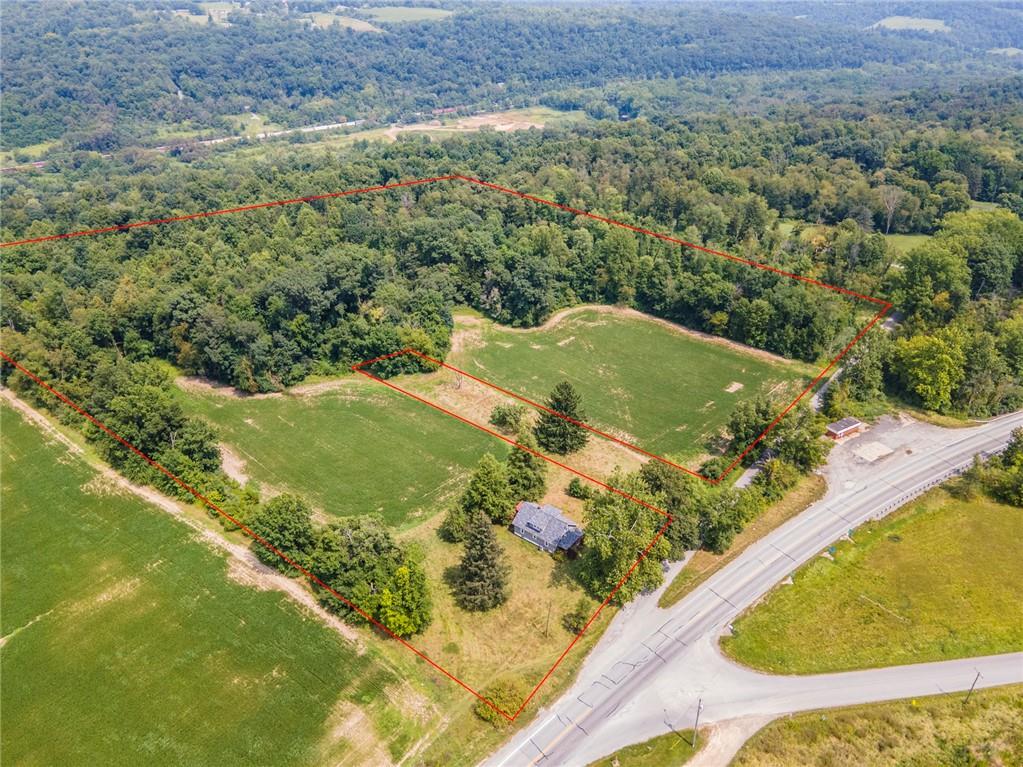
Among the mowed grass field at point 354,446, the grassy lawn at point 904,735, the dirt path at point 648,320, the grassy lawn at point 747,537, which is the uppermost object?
the grassy lawn at point 904,735

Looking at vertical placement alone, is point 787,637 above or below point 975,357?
below

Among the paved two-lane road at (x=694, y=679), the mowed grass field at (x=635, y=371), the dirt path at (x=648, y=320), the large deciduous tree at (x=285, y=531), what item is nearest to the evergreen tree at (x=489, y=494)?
the large deciduous tree at (x=285, y=531)

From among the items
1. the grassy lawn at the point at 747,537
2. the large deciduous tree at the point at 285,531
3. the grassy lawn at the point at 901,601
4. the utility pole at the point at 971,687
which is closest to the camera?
the utility pole at the point at 971,687

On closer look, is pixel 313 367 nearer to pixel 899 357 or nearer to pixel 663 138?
pixel 899 357

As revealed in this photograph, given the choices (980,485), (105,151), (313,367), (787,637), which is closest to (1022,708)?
(787,637)

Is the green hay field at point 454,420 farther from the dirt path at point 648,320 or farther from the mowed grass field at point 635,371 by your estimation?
the dirt path at point 648,320

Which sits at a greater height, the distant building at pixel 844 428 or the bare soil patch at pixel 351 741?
Result: the distant building at pixel 844 428

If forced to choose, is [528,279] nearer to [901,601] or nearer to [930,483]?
[930,483]
